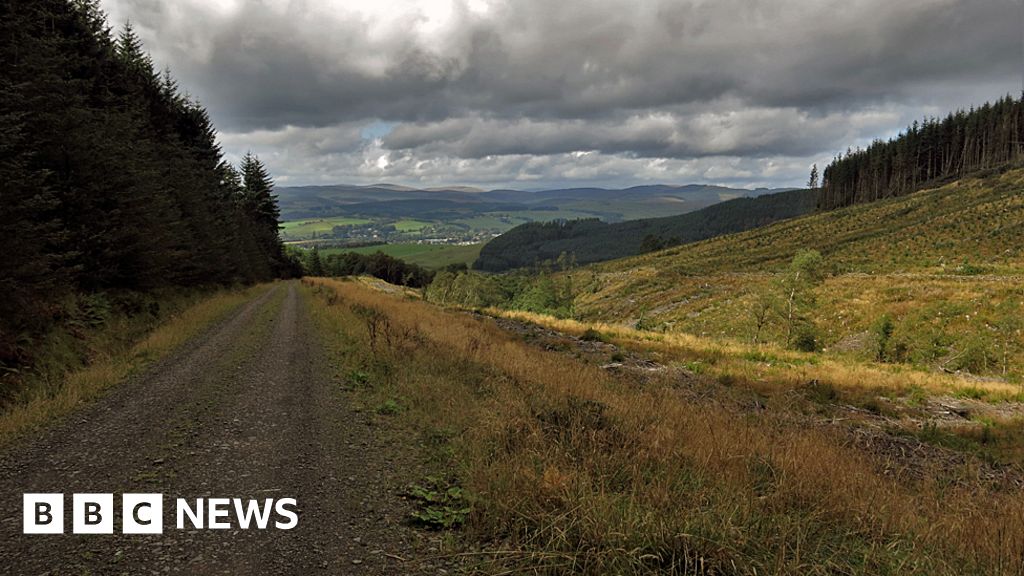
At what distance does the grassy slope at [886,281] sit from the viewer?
28.9 meters

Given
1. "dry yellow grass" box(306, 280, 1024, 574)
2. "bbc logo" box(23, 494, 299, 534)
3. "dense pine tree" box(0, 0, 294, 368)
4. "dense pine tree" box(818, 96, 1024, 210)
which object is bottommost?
"bbc logo" box(23, 494, 299, 534)

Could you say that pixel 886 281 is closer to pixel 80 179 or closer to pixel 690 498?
pixel 690 498

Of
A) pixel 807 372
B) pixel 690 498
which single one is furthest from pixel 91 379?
pixel 807 372

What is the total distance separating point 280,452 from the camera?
6496 mm

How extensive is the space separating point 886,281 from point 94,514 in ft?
174

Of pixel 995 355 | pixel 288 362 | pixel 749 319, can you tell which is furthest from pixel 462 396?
pixel 749 319

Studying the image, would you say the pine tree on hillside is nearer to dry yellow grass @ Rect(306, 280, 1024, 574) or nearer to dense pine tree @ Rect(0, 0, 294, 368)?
dense pine tree @ Rect(0, 0, 294, 368)

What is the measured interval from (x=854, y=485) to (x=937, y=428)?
427 inches

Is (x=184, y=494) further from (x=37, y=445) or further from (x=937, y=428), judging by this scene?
(x=937, y=428)

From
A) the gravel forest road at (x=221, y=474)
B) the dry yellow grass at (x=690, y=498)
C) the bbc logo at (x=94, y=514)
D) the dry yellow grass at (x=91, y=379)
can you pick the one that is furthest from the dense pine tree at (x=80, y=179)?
the dry yellow grass at (x=690, y=498)

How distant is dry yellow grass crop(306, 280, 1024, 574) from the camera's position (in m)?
3.86

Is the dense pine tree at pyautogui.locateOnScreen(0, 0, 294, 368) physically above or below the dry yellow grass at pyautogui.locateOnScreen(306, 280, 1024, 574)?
above

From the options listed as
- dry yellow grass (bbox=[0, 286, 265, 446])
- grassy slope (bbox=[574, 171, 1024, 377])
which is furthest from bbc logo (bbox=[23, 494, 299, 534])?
grassy slope (bbox=[574, 171, 1024, 377])

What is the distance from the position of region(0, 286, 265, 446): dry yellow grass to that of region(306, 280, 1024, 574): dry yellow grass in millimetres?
6041
